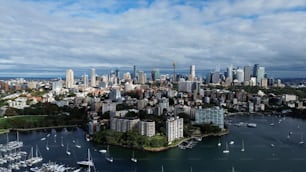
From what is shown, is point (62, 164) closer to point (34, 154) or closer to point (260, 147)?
point (34, 154)

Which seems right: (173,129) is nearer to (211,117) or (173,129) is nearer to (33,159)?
(211,117)

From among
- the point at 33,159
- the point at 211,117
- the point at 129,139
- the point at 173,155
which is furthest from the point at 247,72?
the point at 33,159

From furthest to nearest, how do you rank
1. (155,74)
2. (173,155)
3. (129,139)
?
(155,74), (129,139), (173,155)

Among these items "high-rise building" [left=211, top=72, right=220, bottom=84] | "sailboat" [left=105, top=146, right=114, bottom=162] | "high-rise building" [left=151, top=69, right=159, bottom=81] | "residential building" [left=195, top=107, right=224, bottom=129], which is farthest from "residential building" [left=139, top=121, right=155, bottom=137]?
"high-rise building" [left=151, top=69, right=159, bottom=81]

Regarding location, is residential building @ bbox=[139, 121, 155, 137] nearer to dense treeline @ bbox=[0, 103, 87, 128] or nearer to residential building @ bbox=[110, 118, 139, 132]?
residential building @ bbox=[110, 118, 139, 132]

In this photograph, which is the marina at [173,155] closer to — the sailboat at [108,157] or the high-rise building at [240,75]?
the sailboat at [108,157]

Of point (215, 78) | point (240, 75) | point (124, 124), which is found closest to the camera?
point (124, 124)

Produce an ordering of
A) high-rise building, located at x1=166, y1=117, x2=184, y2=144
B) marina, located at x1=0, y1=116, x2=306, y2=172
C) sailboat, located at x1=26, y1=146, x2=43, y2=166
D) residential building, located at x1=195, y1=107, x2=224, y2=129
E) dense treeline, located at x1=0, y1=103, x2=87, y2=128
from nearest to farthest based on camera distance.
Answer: marina, located at x1=0, y1=116, x2=306, y2=172 < sailboat, located at x1=26, y1=146, x2=43, y2=166 < high-rise building, located at x1=166, y1=117, x2=184, y2=144 < residential building, located at x1=195, y1=107, x2=224, y2=129 < dense treeline, located at x1=0, y1=103, x2=87, y2=128

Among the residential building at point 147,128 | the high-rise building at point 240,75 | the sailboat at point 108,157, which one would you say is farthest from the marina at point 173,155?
the high-rise building at point 240,75

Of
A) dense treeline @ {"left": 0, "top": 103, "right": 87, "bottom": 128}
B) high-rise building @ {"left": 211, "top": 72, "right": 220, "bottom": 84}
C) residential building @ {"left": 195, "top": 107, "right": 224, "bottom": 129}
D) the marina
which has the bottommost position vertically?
the marina

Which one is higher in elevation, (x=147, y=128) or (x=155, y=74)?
(x=155, y=74)
